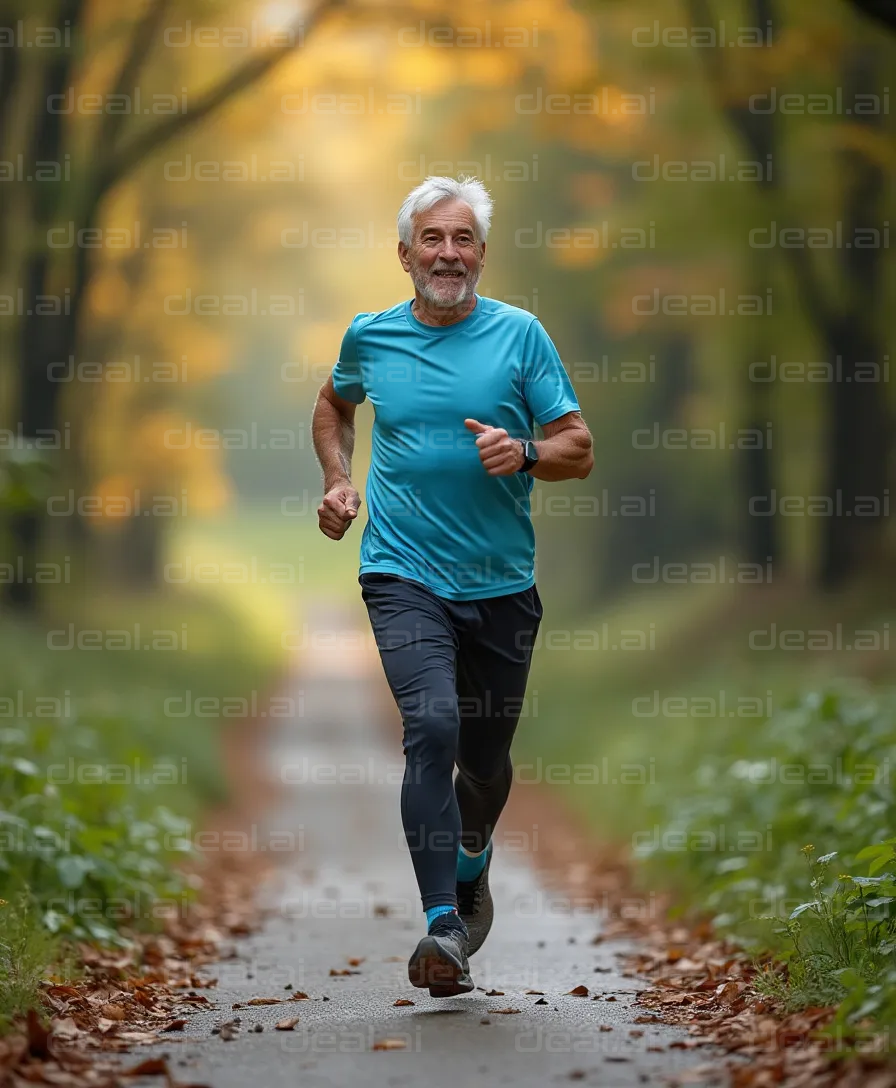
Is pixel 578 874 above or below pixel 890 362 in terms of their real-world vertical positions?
below

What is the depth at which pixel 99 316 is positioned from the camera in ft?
76.4

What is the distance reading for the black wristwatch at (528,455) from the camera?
5.05 metres

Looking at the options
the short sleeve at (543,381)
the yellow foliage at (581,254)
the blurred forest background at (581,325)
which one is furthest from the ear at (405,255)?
the yellow foliage at (581,254)

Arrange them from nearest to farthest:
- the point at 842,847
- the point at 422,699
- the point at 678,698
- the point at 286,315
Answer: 1. the point at 422,699
2. the point at 842,847
3. the point at 678,698
4. the point at 286,315

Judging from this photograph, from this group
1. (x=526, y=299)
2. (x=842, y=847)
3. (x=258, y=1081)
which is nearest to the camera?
(x=258, y=1081)

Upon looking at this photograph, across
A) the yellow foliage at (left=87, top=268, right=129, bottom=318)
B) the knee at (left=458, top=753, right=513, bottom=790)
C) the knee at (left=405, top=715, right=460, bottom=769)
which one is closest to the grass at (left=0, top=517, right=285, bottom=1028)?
the knee at (left=405, top=715, right=460, bottom=769)

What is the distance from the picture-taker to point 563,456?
5.18 m

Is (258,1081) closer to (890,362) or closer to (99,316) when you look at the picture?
(890,362)

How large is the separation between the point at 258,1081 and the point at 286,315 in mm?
34526

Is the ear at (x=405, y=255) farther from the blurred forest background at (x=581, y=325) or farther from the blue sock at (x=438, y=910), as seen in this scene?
the blue sock at (x=438, y=910)

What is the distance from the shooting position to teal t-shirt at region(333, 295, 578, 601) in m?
5.23

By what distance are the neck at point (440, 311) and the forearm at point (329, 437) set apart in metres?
0.54

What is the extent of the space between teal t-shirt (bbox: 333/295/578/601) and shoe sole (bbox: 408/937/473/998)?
1.16 meters

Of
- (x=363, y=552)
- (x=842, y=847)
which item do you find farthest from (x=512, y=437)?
(x=842, y=847)
